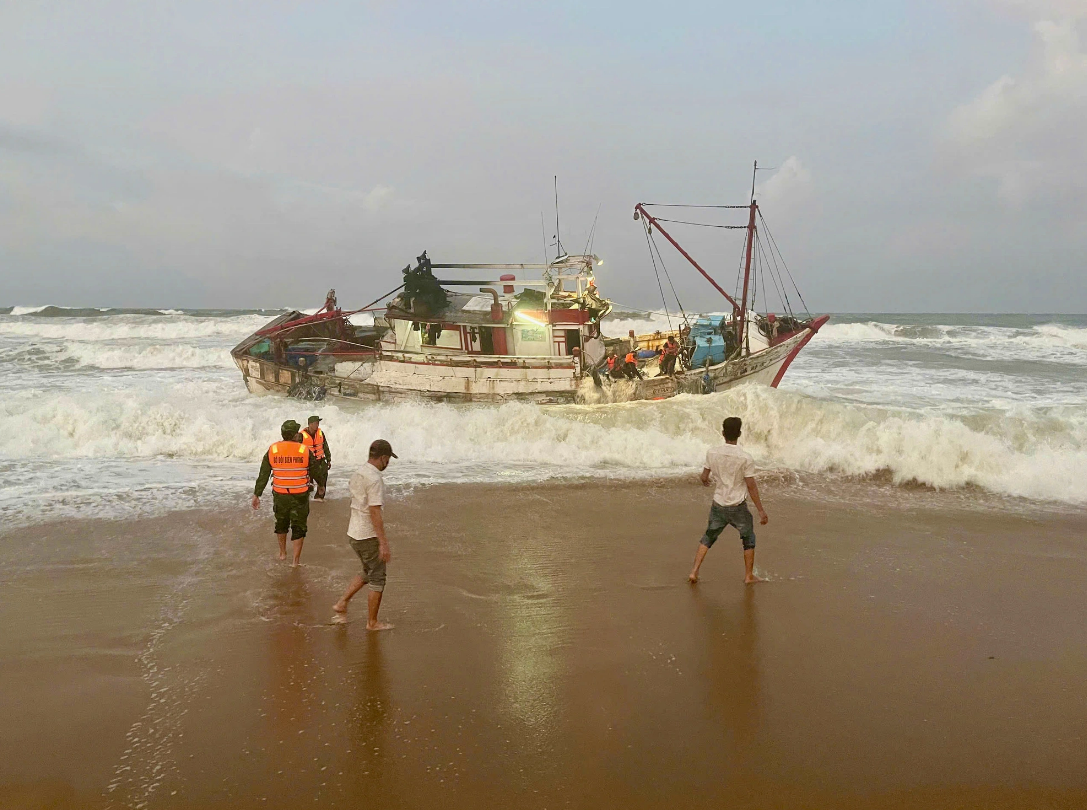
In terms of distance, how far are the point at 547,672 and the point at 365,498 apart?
1981mm

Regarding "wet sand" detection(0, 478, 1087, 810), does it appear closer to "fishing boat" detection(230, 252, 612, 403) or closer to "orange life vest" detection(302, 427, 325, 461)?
"orange life vest" detection(302, 427, 325, 461)

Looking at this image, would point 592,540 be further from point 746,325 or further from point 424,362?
point 746,325

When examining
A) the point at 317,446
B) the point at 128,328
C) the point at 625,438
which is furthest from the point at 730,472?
the point at 128,328

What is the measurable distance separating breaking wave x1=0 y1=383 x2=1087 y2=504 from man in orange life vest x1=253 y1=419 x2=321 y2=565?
182 inches

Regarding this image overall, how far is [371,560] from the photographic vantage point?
571cm

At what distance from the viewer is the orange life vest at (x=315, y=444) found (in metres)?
9.41

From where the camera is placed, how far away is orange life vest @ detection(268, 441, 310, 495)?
23.7 ft

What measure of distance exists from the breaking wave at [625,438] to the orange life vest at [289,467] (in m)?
4.70

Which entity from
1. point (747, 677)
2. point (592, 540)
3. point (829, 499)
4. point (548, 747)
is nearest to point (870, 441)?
point (829, 499)

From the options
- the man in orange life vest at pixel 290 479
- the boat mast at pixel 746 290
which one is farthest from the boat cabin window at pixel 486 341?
the man in orange life vest at pixel 290 479

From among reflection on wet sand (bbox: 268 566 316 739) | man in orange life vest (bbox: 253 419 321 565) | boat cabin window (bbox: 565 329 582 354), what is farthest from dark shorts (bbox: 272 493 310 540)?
boat cabin window (bbox: 565 329 582 354)

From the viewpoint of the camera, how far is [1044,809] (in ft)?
12.3

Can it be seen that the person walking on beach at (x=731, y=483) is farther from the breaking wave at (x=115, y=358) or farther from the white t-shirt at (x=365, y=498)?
the breaking wave at (x=115, y=358)

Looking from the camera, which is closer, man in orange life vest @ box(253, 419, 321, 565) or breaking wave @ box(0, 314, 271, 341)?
man in orange life vest @ box(253, 419, 321, 565)
